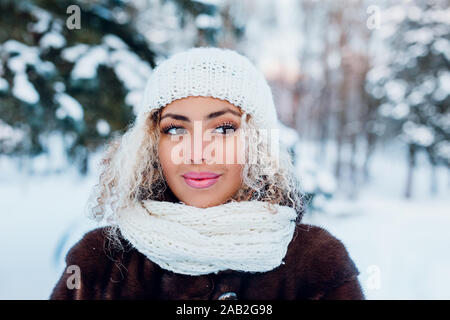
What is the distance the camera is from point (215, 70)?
1439 millimetres

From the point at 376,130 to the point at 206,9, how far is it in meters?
12.9

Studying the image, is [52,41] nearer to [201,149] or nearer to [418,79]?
[201,149]

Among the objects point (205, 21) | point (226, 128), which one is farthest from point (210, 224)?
point (205, 21)

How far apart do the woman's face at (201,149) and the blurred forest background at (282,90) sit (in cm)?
105

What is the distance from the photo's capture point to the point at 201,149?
4.54 feet

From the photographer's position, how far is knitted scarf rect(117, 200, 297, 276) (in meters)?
1.34

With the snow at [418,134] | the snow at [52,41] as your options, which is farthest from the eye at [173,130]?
the snow at [418,134]

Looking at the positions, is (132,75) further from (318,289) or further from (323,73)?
(323,73)

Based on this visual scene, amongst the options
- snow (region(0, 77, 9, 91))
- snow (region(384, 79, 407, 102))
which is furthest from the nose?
snow (region(384, 79, 407, 102))

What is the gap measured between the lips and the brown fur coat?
383mm

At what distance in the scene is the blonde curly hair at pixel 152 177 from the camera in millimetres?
1537

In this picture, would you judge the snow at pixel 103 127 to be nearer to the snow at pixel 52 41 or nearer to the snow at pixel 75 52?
the snow at pixel 75 52

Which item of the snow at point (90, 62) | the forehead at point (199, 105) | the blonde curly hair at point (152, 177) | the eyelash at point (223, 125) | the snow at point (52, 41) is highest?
the snow at point (52, 41)
